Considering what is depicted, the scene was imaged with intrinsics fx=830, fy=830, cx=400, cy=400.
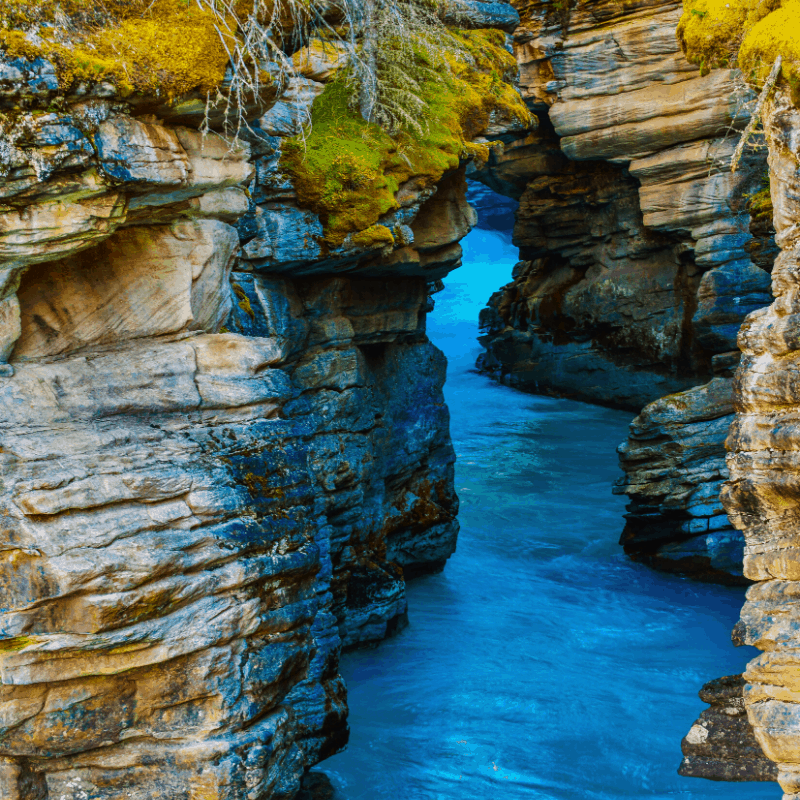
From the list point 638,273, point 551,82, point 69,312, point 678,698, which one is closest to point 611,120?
point 551,82

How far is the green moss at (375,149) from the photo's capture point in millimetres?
10289

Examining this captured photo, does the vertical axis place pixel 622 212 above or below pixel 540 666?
above

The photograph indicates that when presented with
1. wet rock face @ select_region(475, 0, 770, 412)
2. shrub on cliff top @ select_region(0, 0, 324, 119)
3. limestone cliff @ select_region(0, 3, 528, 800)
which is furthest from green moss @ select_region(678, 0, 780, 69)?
wet rock face @ select_region(475, 0, 770, 412)

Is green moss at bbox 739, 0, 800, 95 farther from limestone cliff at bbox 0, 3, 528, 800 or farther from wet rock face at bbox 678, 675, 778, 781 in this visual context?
wet rock face at bbox 678, 675, 778, 781

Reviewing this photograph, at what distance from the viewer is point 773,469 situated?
594 cm

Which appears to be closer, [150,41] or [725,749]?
[150,41]

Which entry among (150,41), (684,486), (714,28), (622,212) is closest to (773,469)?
(714,28)

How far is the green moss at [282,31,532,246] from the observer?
10.3 metres

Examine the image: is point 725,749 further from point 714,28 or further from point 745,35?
point 714,28

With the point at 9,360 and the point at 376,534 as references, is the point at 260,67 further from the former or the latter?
the point at 376,534

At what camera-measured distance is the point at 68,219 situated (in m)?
4.63

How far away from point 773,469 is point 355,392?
23.0 feet

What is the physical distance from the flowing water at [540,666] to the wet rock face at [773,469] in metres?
3.90

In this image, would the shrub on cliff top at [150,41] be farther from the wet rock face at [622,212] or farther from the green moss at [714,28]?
the wet rock face at [622,212]
